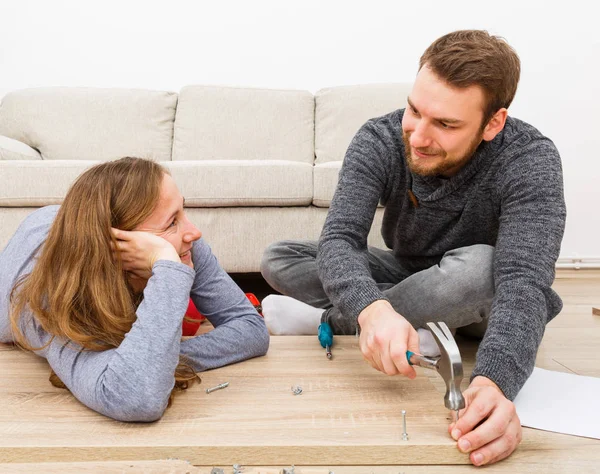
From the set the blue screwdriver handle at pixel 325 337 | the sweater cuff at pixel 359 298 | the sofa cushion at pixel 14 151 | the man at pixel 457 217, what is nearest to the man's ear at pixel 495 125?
the man at pixel 457 217

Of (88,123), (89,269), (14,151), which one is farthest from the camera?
(88,123)

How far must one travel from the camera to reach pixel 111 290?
1045mm

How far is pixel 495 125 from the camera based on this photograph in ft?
4.18

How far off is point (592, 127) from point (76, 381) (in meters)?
2.99

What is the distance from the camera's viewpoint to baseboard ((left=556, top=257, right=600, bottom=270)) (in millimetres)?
3131

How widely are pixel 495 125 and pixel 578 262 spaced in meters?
2.20

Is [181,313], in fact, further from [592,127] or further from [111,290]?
[592,127]

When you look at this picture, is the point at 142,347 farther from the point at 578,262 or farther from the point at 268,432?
the point at 578,262

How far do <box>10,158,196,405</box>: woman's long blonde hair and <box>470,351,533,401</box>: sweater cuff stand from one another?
54 cm

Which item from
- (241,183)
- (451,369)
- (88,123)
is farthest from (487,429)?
(88,123)

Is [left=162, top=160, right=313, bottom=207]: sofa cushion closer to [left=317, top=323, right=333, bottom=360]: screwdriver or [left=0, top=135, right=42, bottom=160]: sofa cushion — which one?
[left=0, top=135, right=42, bottom=160]: sofa cushion

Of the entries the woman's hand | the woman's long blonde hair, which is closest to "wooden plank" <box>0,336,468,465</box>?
the woman's long blonde hair

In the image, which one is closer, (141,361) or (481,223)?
(141,361)

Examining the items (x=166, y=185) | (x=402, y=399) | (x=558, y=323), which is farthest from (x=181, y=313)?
(x=558, y=323)
